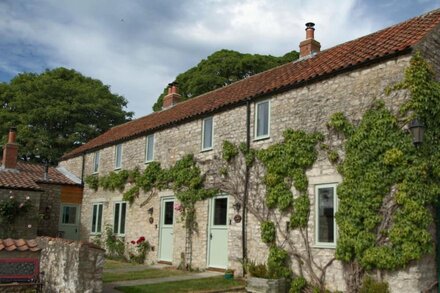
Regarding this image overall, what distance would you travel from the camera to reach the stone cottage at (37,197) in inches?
790

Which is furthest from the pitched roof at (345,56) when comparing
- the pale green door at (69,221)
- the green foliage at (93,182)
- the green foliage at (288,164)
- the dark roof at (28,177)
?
the pale green door at (69,221)

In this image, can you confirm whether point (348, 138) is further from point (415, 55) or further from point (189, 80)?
point (189, 80)

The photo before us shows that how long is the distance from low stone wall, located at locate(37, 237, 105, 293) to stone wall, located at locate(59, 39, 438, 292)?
216 inches

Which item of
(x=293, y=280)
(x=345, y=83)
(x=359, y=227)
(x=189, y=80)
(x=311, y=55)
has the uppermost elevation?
(x=189, y=80)

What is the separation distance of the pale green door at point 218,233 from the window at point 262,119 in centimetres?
250

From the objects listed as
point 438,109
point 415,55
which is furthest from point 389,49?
point 438,109

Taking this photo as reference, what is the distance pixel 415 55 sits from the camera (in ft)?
35.9

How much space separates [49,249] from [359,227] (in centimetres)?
735

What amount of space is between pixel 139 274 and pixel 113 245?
20.2 feet

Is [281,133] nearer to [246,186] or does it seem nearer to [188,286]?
[246,186]

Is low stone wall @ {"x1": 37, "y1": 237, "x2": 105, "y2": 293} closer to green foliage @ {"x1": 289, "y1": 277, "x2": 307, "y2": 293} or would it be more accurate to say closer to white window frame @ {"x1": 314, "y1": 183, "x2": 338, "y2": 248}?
green foliage @ {"x1": 289, "y1": 277, "x2": 307, "y2": 293}

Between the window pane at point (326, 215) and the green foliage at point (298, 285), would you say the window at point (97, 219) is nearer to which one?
the green foliage at point (298, 285)

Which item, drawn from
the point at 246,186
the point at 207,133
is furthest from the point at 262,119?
the point at 207,133

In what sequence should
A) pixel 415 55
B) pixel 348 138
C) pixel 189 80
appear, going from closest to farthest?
pixel 415 55
pixel 348 138
pixel 189 80
